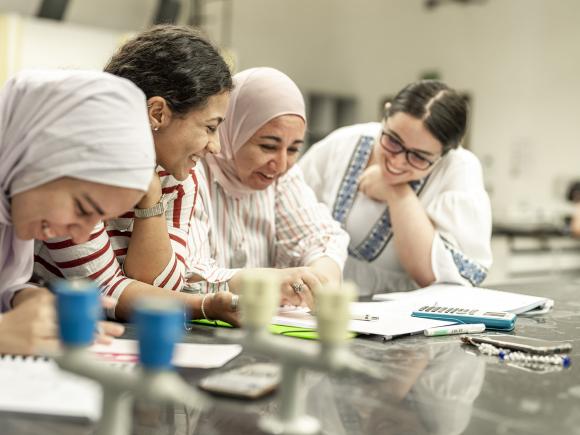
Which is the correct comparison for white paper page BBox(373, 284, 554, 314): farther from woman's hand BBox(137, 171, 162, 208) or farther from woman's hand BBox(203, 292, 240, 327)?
woman's hand BBox(137, 171, 162, 208)

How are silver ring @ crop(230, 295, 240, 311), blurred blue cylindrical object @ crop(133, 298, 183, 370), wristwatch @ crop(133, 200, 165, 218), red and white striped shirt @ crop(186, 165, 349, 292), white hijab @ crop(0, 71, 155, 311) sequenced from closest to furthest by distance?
blurred blue cylindrical object @ crop(133, 298, 183, 370) → white hijab @ crop(0, 71, 155, 311) → silver ring @ crop(230, 295, 240, 311) → wristwatch @ crop(133, 200, 165, 218) → red and white striped shirt @ crop(186, 165, 349, 292)

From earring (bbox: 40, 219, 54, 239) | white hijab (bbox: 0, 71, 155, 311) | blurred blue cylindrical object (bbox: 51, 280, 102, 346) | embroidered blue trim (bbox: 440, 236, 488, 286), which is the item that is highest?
white hijab (bbox: 0, 71, 155, 311)

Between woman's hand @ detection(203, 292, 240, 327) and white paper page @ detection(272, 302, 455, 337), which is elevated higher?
woman's hand @ detection(203, 292, 240, 327)

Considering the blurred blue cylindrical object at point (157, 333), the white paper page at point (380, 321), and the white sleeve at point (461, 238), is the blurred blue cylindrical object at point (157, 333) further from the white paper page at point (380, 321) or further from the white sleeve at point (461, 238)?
the white sleeve at point (461, 238)

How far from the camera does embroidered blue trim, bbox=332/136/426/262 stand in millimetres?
2096

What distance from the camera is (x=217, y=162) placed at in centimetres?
171

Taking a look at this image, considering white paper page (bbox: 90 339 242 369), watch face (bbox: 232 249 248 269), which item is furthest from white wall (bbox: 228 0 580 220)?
white paper page (bbox: 90 339 242 369)

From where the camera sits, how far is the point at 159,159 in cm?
137

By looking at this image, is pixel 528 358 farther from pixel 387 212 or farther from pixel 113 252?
pixel 387 212

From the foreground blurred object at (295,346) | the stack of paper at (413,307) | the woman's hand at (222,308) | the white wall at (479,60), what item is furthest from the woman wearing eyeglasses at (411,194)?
the white wall at (479,60)

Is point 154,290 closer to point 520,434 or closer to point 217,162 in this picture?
point 217,162

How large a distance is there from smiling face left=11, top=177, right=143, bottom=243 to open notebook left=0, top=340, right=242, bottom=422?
0.58 feet

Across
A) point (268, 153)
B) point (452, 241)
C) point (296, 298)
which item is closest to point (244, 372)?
point (296, 298)

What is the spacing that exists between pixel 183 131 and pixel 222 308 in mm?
338
